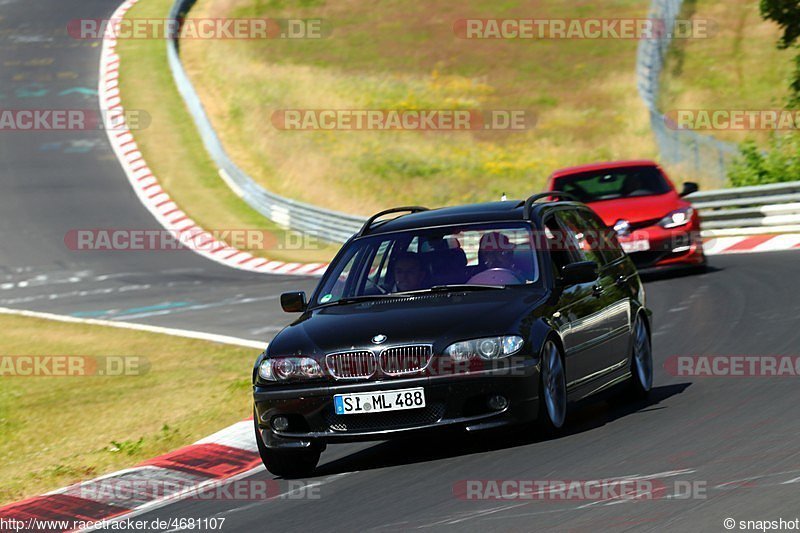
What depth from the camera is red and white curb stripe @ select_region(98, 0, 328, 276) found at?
87.1 feet

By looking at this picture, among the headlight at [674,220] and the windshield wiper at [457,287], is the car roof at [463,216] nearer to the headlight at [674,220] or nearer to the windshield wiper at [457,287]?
the windshield wiper at [457,287]

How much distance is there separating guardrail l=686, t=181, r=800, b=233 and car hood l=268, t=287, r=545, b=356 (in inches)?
575

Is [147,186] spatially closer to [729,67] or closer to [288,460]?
[729,67]

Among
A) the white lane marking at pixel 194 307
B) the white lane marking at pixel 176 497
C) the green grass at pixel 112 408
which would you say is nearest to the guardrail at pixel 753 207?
the white lane marking at pixel 194 307

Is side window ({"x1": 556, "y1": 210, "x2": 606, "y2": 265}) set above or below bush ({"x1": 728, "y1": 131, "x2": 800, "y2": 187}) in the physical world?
above

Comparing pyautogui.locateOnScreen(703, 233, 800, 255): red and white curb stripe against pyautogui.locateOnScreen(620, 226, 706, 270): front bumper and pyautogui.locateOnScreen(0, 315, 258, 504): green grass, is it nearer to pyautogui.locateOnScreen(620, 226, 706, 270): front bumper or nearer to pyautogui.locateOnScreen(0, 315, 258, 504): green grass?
pyautogui.locateOnScreen(620, 226, 706, 270): front bumper

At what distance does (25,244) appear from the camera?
29.5 meters

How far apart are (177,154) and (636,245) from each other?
21.4 metres

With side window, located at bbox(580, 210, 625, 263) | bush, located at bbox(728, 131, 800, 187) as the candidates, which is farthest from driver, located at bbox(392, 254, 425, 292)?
bush, located at bbox(728, 131, 800, 187)

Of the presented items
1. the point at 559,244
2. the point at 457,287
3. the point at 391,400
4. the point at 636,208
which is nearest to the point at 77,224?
the point at 636,208

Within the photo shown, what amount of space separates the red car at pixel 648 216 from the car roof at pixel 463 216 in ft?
27.4

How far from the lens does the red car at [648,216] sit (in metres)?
18.1

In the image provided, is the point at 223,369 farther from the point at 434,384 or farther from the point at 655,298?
the point at 434,384

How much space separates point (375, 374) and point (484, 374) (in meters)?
0.62
